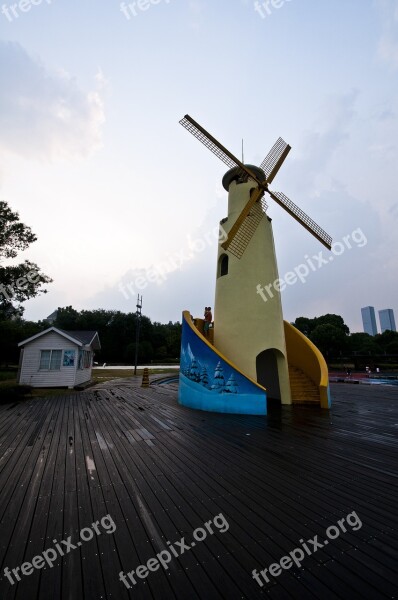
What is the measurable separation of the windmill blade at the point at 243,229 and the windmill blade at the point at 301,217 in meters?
1.89

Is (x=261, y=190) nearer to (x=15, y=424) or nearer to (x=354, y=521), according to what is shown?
(x=354, y=521)

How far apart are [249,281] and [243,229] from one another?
2413 millimetres

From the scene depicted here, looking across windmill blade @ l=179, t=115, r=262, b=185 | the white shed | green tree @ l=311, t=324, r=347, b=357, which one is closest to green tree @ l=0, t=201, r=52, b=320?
the white shed

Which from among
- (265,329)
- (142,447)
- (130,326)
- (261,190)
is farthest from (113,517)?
(130,326)

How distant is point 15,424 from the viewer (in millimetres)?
7812

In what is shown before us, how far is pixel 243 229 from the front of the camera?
11492mm

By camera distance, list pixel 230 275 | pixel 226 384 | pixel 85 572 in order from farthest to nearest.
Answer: pixel 230 275, pixel 226 384, pixel 85 572

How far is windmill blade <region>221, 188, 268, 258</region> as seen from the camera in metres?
11.0

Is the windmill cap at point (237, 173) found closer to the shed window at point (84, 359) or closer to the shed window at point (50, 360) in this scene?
the shed window at point (84, 359)

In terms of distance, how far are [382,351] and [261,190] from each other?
57.1 meters

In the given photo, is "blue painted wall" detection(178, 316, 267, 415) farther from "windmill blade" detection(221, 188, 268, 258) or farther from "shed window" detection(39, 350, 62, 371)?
"shed window" detection(39, 350, 62, 371)

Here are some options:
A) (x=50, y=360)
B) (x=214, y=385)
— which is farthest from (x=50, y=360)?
(x=214, y=385)

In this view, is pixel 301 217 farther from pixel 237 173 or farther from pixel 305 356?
pixel 305 356

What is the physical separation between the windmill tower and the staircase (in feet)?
2.24
